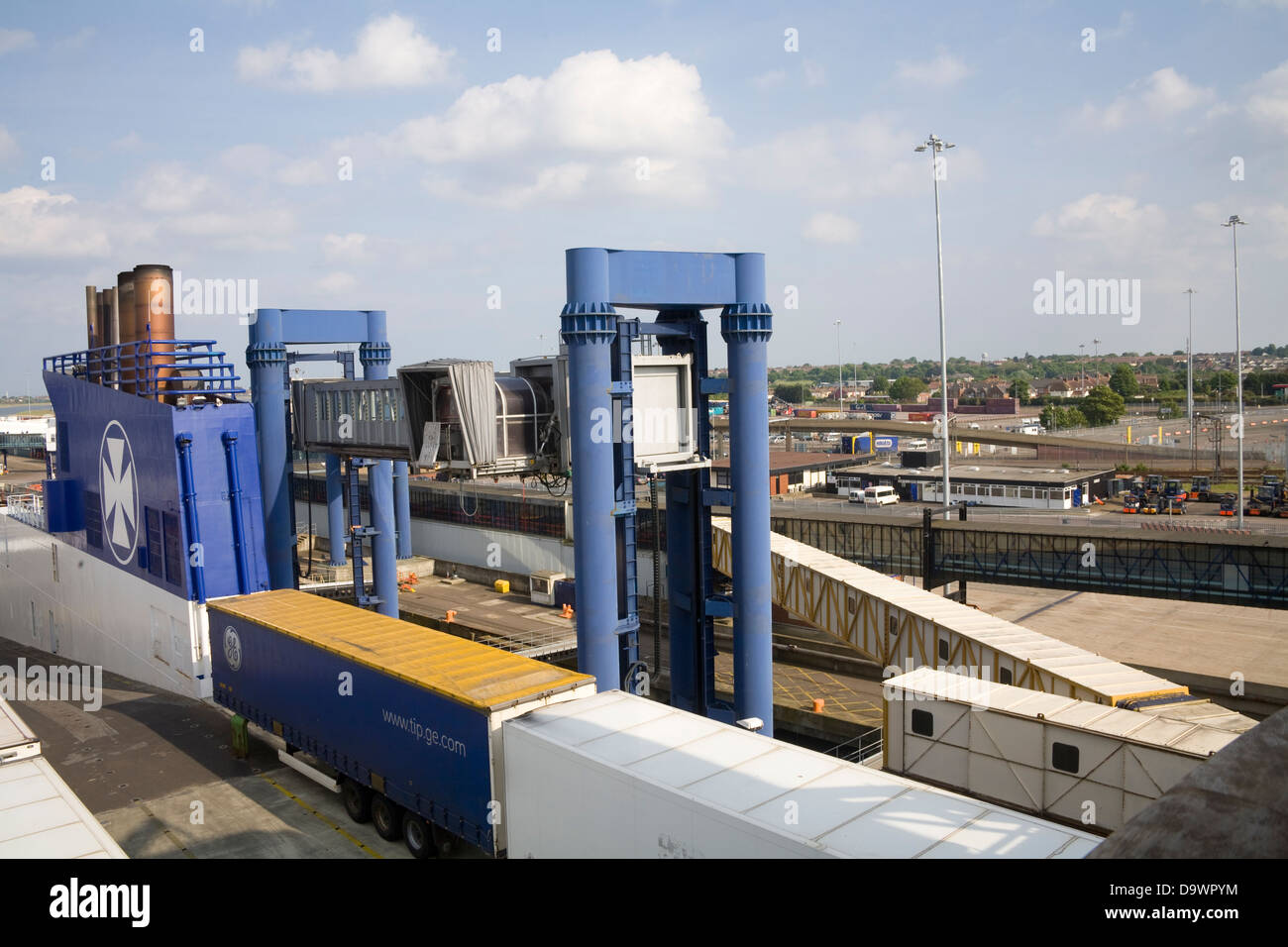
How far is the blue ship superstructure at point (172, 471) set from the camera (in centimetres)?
3059

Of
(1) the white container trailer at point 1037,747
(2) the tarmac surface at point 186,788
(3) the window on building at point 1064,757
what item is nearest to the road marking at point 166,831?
(2) the tarmac surface at point 186,788

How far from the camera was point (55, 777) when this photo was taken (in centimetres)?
1509

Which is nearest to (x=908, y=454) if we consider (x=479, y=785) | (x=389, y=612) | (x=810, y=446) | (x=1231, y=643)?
(x=810, y=446)

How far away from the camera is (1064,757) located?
18969 mm

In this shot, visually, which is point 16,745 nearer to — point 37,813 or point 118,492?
point 37,813

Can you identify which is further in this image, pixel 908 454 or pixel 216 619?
pixel 908 454

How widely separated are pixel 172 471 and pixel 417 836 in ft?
56.8

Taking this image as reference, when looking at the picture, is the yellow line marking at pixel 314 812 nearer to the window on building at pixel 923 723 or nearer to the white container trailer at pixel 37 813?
the white container trailer at pixel 37 813

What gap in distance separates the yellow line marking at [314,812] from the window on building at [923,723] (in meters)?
12.1

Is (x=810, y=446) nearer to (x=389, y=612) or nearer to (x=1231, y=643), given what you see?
(x=1231, y=643)

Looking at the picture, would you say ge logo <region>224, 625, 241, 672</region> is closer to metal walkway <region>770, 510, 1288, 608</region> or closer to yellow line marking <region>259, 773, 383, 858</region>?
yellow line marking <region>259, 773, 383, 858</region>

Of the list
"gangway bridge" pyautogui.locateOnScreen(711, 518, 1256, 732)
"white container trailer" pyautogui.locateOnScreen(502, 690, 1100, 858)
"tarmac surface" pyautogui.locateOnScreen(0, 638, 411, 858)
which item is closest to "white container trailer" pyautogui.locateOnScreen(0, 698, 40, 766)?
"tarmac surface" pyautogui.locateOnScreen(0, 638, 411, 858)
